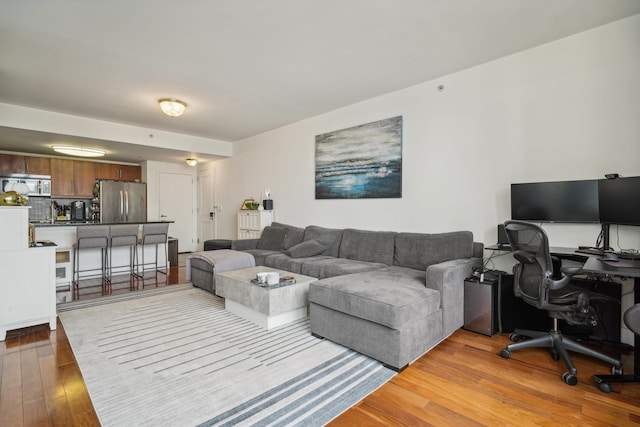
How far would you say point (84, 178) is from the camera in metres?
7.14

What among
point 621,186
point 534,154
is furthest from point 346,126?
point 621,186

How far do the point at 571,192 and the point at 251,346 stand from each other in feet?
10.0

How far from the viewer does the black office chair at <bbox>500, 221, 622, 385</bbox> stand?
7.05ft

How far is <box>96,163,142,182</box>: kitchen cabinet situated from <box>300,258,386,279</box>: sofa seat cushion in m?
6.18

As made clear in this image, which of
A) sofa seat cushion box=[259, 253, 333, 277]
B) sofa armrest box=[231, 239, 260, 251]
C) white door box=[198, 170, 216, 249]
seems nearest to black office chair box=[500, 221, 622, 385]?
sofa seat cushion box=[259, 253, 333, 277]

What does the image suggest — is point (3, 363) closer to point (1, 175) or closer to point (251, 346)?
point (251, 346)

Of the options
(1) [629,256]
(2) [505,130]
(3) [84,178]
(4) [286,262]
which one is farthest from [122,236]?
(1) [629,256]

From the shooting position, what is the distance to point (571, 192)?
2.73 metres

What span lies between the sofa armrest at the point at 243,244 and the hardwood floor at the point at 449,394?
8.89ft

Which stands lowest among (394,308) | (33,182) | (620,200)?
(394,308)

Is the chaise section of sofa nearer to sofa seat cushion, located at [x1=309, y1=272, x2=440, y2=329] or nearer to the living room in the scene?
sofa seat cushion, located at [x1=309, y1=272, x2=440, y2=329]

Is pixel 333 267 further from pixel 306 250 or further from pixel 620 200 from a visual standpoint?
pixel 620 200

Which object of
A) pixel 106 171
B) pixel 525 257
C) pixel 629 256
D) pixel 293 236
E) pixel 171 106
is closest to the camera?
pixel 629 256

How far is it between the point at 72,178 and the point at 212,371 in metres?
7.09
